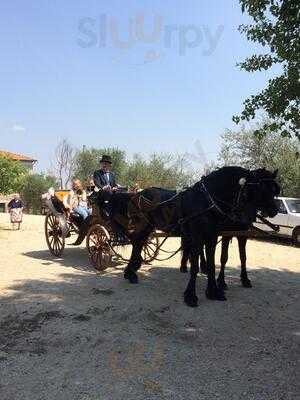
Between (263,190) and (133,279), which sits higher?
(263,190)

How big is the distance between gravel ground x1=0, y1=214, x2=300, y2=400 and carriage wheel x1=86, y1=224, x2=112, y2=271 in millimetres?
242

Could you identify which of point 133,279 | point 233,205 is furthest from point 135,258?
point 233,205

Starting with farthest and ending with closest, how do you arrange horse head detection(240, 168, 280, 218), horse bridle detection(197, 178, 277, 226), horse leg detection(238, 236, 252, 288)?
horse leg detection(238, 236, 252, 288) < horse bridle detection(197, 178, 277, 226) < horse head detection(240, 168, 280, 218)

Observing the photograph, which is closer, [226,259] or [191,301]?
[191,301]

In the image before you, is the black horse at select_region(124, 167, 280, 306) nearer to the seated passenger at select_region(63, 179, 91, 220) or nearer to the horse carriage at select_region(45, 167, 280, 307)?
the horse carriage at select_region(45, 167, 280, 307)

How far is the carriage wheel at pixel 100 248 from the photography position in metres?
9.36

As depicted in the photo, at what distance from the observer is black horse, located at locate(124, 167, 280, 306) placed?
6789mm

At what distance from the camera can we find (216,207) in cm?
706

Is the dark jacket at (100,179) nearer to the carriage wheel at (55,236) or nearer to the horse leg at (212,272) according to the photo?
the carriage wheel at (55,236)

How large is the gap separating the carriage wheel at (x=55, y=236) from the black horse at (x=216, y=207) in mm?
4291

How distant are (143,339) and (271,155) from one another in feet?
91.0

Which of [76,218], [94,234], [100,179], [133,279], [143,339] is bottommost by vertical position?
[143,339]

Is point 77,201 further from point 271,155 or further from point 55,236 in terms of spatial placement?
point 271,155

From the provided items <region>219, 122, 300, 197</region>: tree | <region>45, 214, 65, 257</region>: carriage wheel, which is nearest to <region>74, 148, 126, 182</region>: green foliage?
<region>219, 122, 300, 197</region>: tree
